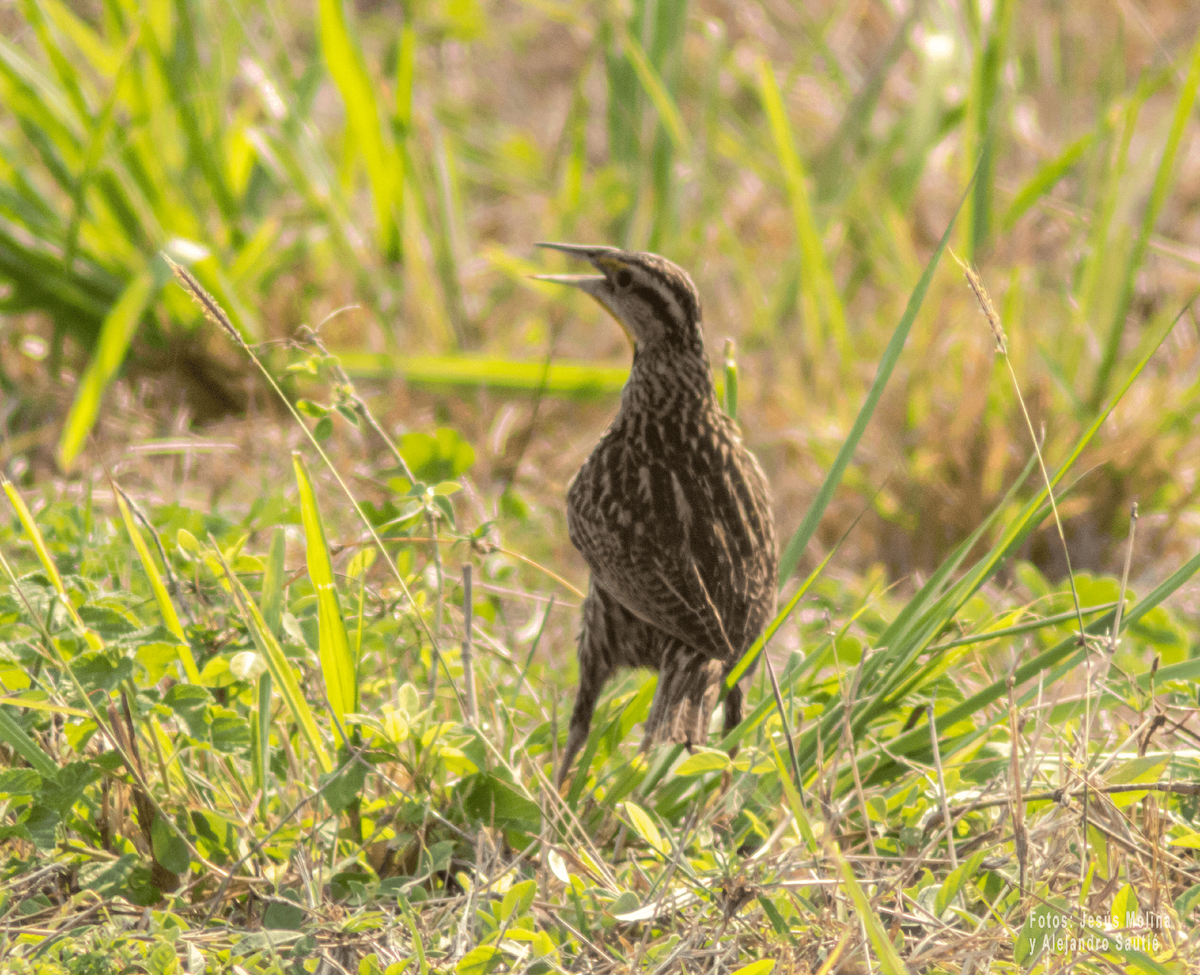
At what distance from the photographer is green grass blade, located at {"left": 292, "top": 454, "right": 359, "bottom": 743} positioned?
6.98 feet

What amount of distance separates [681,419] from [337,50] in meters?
3.02

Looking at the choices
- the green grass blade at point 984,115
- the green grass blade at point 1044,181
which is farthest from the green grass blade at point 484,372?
the green grass blade at point 1044,181

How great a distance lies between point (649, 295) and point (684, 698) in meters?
0.83

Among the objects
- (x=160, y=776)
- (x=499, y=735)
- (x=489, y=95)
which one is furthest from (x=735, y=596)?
(x=489, y=95)

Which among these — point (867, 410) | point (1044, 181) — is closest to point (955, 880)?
point (867, 410)

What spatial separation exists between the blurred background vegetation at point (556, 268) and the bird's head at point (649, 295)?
45.1 inches

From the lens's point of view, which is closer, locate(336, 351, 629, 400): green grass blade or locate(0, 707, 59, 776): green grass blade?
locate(0, 707, 59, 776): green grass blade

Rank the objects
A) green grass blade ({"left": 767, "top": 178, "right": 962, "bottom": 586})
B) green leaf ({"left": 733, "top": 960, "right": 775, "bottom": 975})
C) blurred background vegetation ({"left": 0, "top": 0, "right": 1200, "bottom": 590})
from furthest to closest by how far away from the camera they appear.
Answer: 1. blurred background vegetation ({"left": 0, "top": 0, "right": 1200, "bottom": 590})
2. green grass blade ({"left": 767, "top": 178, "right": 962, "bottom": 586})
3. green leaf ({"left": 733, "top": 960, "right": 775, "bottom": 975})

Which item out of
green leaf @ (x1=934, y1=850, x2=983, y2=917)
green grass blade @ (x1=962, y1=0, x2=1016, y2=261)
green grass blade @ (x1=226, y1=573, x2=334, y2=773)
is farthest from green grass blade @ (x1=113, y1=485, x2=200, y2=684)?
green grass blade @ (x1=962, y1=0, x2=1016, y2=261)

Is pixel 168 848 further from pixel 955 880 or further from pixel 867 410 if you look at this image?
pixel 867 410

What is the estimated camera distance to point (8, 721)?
2049 millimetres

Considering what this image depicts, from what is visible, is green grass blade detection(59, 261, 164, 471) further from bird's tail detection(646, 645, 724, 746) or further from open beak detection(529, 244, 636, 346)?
bird's tail detection(646, 645, 724, 746)

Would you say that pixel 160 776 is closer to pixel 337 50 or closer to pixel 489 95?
pixel 337 50

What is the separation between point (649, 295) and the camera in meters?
2.58
